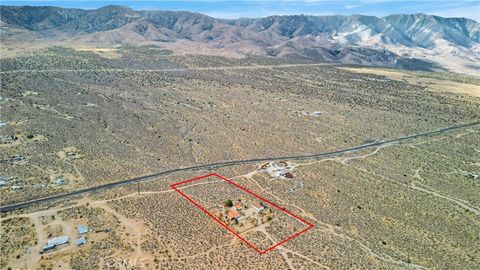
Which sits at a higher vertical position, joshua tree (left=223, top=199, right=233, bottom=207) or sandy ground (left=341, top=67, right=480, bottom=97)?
sandy ground (left=341, top=67, right=480, bottom=97)

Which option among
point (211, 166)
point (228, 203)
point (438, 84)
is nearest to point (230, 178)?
point (211, 166)

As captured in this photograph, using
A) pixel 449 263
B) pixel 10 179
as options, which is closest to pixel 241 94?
pixel 10 179

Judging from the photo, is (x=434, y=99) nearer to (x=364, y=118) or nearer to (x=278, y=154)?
(x=364, y=118)

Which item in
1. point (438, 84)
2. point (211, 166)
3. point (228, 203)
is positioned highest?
point (438, 84)

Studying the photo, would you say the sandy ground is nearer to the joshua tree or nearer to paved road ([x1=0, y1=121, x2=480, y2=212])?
paved road ([x1=0, y1=121, x2=480, y2=212])

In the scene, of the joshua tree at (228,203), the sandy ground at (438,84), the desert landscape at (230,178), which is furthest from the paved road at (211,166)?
the sandy ground at (438,84)

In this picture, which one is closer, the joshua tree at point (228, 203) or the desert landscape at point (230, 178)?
the desert landscape at point (230, 178)

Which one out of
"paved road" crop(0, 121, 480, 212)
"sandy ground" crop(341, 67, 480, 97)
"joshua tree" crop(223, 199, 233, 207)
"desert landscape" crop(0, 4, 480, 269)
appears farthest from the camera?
"sandy ground" crop(341, 67, 480, 97)

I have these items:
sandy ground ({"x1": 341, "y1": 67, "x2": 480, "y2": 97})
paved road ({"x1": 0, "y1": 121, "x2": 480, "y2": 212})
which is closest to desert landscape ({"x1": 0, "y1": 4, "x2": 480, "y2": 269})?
paved road ({"x1": 0, "y1": 121, "x2": 480, "y2": 212})

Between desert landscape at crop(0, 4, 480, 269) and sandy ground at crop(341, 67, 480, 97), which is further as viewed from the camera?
sandy ground at crop(341, 67, 480, 97)

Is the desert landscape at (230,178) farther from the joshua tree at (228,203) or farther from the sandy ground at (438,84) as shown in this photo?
the sandy ground at (438,84)

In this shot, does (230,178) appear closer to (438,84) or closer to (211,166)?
(211,166)
